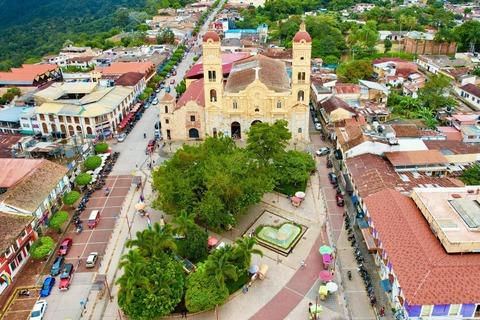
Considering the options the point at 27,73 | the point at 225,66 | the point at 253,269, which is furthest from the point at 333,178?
the point at 27,73

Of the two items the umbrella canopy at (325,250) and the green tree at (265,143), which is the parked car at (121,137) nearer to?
the green tree at (265,143)

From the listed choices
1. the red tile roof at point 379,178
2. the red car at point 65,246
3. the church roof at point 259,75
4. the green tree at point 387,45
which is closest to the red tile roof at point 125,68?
the church roof at point 259,75

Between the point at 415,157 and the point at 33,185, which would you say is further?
the point at 415,157

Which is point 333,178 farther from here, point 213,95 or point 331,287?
point 213,95

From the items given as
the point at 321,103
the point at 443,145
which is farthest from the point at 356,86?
the point at 443,145

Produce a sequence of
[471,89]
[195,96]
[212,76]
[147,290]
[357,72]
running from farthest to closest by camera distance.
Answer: [357,72] → [471,89] → [195,96] → [212,76] → [147,290]
